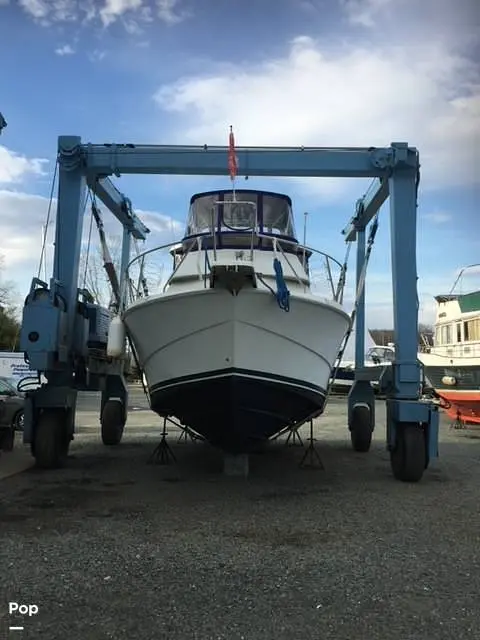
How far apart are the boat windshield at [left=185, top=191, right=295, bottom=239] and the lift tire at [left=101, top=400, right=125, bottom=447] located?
13.5 feet

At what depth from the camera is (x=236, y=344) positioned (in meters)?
7.19

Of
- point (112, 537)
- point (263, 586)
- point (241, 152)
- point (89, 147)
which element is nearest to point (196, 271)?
point (241, 152)

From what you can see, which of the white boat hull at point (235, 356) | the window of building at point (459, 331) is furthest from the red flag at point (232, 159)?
the window of building at point (459, 331)

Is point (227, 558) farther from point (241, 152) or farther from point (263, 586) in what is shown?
point (241, 152)

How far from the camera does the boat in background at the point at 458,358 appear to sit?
16906 mm

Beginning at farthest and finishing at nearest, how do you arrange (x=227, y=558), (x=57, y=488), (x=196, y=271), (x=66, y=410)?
(x=66, y=410), (x=196, y=271), (x=57, y=488), (x=227, y=558)

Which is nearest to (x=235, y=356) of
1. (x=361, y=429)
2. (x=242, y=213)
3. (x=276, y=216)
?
(x=242, y=213)

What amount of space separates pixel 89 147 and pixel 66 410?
12.8 ft

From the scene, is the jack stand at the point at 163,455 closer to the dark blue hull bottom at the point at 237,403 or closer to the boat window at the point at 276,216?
the dark blue hull bottom at the point at 237,403

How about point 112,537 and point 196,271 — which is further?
point 196,271

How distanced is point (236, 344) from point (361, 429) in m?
5.42

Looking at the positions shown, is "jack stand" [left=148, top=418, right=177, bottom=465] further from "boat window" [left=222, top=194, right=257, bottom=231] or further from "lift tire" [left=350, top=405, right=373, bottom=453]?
"lift tire" [left=350, top=405, right=373, bottom=453]

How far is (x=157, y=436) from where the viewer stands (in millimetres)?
13891

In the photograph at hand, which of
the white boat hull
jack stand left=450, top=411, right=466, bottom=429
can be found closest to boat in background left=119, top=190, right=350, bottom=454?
the white boat hull
